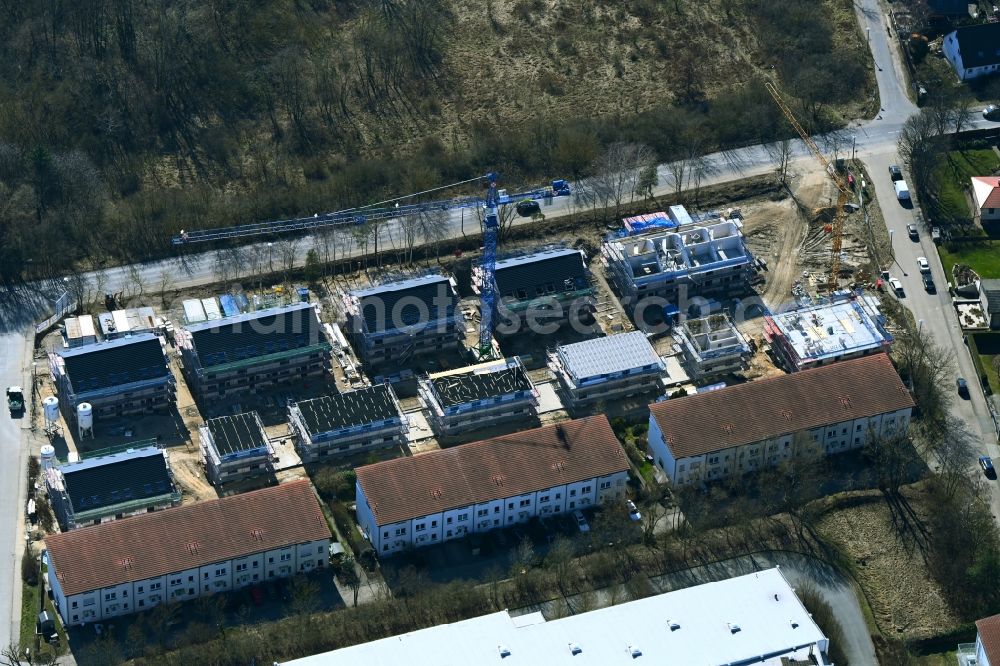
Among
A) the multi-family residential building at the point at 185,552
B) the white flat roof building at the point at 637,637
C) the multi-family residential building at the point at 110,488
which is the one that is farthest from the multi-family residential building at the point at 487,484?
the multi-family residential building at the point at 110,488

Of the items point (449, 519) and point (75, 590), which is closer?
point (75, 590)

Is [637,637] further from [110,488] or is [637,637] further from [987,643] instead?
[110,488]

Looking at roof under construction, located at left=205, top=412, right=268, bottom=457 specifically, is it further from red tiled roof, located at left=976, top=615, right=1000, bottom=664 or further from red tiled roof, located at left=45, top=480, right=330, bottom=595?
red tiled roof, located at left=976, top=615, right=1000, bottom=664

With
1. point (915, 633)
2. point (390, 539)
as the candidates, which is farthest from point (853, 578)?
point (390, 539)

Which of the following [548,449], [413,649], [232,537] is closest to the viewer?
[413,649]

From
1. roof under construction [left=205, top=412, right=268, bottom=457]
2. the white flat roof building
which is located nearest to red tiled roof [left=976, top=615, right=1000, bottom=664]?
the white flat roof building

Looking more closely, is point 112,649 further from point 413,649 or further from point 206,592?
point 413,649

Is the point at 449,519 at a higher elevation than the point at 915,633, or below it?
higher
